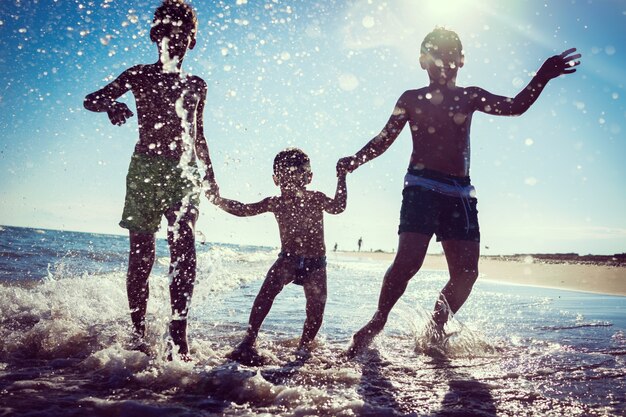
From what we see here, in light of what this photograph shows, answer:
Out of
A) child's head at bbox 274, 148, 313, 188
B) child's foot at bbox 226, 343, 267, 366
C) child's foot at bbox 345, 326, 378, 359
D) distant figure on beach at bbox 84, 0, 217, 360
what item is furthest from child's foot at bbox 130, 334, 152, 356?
child's head at bbox 274, 148, 313, 188

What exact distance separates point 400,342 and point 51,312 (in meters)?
3.28

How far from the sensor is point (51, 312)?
436 centimetres

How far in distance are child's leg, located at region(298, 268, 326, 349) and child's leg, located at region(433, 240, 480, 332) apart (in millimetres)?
823

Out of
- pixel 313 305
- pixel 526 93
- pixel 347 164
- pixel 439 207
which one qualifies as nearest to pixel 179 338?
pixel 313 305

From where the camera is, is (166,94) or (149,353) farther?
(166,94)

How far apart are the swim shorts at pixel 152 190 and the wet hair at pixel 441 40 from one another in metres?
1.93

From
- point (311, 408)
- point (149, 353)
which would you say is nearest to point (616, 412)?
point (311, 408)

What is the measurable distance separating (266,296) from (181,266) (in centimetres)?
65

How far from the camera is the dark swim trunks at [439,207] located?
3.06 metres

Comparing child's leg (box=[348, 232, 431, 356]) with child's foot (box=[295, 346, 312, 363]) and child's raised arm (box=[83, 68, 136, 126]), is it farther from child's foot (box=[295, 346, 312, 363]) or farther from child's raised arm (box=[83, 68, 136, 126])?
child's raised arm (box=[83, 68, 136, 126])

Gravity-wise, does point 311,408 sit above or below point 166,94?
below

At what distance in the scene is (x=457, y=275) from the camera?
316 centimetres

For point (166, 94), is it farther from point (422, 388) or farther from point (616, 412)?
point (616, 412)

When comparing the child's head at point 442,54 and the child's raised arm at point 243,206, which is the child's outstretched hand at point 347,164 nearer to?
the child's raised arm at point 243,206
